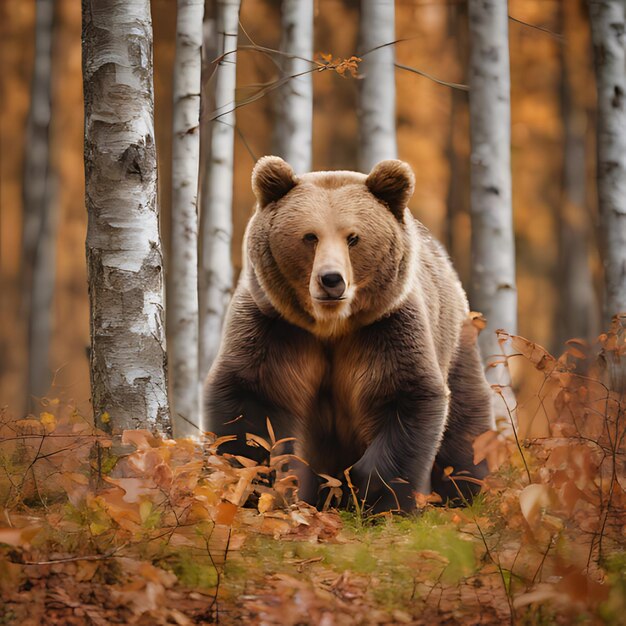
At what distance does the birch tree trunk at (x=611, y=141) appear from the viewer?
5.58 metres

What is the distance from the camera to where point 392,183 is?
3.67 meters

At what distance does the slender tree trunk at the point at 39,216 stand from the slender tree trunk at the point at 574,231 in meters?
5.84

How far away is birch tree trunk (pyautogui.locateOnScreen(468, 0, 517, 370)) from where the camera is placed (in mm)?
6043

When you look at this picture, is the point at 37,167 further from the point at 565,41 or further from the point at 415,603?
the point at 415,603

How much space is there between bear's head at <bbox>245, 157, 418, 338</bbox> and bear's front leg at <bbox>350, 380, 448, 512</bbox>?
0.44m

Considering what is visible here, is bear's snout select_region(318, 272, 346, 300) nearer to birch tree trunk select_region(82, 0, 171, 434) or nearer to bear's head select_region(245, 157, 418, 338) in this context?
bear's head select_region(245, 157, 418, 338)

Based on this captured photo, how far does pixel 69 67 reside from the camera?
9.45 meters

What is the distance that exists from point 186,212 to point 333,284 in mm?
2860

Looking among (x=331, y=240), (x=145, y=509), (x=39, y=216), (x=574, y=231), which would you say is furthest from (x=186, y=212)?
(x=574, y=231)

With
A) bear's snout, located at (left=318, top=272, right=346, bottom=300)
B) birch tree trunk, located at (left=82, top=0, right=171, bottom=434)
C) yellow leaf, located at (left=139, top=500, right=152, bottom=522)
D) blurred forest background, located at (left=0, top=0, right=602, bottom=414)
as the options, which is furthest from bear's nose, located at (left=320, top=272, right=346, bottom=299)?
blurred forest background, located at (left=0, top=0, right=602, bottom=414)

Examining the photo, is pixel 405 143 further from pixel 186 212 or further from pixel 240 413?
pixel 240 413

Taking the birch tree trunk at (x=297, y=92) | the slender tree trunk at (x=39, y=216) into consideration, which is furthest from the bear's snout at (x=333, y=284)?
the slender tree trunk at (x=39, y=216)

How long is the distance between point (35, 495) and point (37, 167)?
718 centimetres

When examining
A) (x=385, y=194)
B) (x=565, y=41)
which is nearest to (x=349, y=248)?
(x=385, y=194)
